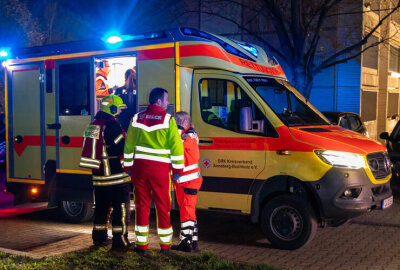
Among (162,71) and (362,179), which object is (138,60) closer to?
(162,71)

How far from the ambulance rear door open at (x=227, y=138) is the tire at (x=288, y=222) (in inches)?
12.3

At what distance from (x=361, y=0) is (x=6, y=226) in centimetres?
1447

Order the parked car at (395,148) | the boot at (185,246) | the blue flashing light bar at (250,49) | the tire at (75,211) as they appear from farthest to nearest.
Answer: the parked car at (395,148) → the tire at (75,211) → the blue flashing light bar at (250,49) → the boot at (185,246)

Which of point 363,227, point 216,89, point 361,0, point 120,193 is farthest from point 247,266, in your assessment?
point 361,0

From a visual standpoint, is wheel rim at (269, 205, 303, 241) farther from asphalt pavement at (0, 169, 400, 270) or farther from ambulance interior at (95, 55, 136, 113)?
ambulance interior at (95, 55, 136, 113)

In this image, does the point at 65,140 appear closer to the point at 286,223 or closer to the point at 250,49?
the point at 250,49

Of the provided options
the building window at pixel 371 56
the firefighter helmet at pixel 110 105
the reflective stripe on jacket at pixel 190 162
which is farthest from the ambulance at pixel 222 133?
the building window at pixel 371 56

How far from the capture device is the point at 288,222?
6.48 m

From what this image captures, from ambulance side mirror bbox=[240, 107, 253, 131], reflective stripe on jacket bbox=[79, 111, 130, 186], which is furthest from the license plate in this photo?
reflective stripe on jacket bbox=[79, 111, 130, 186]

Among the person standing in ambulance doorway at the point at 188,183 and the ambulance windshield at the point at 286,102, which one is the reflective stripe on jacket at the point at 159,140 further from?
the ambulance windshield at the point at 286,102

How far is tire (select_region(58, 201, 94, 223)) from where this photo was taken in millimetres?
8273

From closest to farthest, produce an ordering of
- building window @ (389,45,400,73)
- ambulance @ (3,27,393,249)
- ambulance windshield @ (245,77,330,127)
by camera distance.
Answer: ambulance @ (3,27,393,249) → ambulance windshield @ (245,77,330,127) → building window @ (389,45,400,73)

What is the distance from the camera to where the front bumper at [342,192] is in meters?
6.15

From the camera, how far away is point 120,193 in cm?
625
